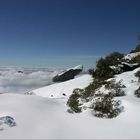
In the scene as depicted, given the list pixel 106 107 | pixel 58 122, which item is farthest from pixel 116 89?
pixel 58 122

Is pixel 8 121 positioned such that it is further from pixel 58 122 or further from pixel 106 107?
pixel 106 107

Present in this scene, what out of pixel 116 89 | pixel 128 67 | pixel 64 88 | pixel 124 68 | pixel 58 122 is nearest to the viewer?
pixel 58 122

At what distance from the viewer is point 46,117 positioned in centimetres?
1336

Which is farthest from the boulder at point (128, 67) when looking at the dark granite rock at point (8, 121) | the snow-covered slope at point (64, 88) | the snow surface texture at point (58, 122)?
the dark granite rock at point (8, 121)

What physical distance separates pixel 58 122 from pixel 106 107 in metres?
2.90

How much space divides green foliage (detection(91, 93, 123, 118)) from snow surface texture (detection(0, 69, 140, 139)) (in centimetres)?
31

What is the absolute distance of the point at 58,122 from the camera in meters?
12.9

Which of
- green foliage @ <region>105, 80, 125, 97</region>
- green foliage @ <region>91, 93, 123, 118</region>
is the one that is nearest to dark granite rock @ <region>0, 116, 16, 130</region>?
green foliage @ <region>91, 93, 123, 118</region>

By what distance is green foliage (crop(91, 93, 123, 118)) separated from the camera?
13714mm

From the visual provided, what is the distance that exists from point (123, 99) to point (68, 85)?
13.5 metres

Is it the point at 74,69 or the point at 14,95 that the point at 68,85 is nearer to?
the point at 14,95

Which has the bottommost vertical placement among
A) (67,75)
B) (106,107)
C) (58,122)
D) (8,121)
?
(58,122)

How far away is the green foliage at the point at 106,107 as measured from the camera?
1371cm

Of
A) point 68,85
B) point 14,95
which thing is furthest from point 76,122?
point 68,85
